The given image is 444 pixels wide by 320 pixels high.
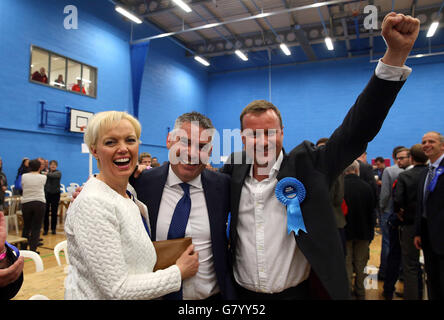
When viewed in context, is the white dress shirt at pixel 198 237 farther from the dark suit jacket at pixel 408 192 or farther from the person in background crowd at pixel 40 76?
the person in background crowd at pixel 40 76

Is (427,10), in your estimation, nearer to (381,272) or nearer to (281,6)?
(281,6)

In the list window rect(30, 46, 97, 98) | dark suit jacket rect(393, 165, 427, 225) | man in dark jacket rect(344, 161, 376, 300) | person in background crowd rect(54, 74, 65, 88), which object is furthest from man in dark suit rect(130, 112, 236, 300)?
person in background crowd rect(54, 74, 65, 88)

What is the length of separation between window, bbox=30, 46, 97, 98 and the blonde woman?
29.4 feet

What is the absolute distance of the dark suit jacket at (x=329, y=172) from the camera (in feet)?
3.94

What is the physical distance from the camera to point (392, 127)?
12312 millimetres

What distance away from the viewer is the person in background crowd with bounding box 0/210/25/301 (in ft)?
3.74

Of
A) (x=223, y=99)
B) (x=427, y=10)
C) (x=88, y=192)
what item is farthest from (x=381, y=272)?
(x=223, y=99)

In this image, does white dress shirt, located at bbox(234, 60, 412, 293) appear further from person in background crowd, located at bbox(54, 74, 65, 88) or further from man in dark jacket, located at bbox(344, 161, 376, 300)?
person in background crowd, located at bbox(54, 74, 65, 88)

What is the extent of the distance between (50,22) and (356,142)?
10289 mm

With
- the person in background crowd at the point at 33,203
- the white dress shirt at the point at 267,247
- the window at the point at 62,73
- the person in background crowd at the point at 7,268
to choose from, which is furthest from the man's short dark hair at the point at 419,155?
the window at the point at 62,73

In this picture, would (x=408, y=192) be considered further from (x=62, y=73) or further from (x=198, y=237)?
(x=62, y=73)

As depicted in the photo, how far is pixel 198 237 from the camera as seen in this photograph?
150 centimetres

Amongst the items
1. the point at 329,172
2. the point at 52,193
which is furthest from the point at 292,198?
the point at 52,193

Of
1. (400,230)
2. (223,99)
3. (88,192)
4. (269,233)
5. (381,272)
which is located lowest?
(381,272)
